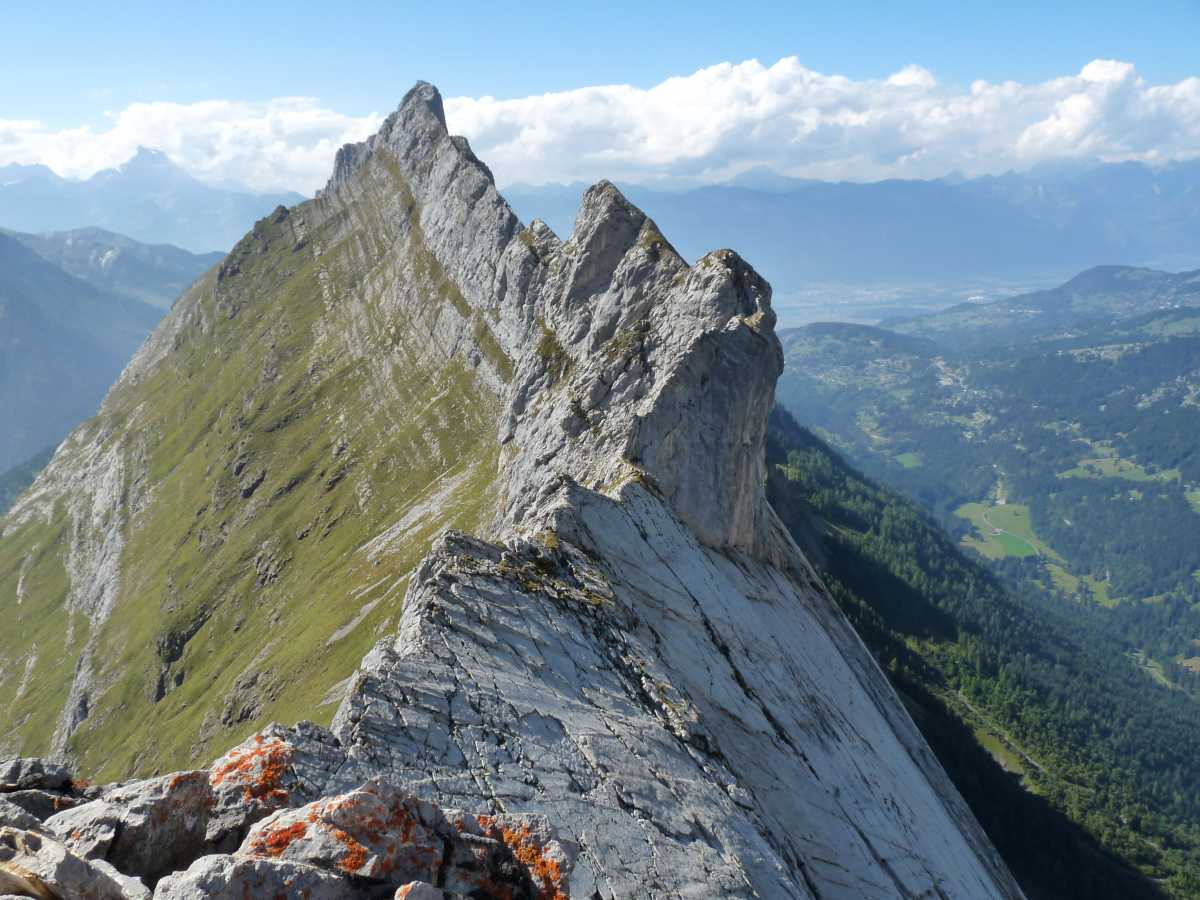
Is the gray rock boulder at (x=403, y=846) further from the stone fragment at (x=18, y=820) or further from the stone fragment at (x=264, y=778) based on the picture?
the stone fragment at (x=18, y=820)

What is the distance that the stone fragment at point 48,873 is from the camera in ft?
36.7

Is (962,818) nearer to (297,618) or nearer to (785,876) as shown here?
(785,876)

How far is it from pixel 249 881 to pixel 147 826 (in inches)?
155

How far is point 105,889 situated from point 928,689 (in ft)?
670

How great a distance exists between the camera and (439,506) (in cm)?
10112

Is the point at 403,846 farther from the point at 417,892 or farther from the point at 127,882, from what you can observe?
the point at 127,882

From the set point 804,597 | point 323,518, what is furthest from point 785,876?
point 323,518

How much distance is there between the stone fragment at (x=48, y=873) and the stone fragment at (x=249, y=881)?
1028mm

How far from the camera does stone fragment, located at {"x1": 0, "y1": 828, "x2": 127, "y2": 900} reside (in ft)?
36.7

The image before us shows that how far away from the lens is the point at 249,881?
38.3 feet

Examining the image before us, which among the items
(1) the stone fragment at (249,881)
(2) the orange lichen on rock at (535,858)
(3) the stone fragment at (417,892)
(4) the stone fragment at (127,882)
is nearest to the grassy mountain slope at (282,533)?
(4) the stone fragment at (127,882)

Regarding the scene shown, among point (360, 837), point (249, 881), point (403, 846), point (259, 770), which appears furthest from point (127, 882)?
point (403, 846)

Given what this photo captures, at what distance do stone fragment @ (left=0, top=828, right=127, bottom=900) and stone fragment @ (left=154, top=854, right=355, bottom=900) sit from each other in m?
1.03

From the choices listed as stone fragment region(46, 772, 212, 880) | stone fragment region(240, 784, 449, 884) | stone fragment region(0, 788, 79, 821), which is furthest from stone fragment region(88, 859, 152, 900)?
stone fragment region(0, 788, 79, 821)
